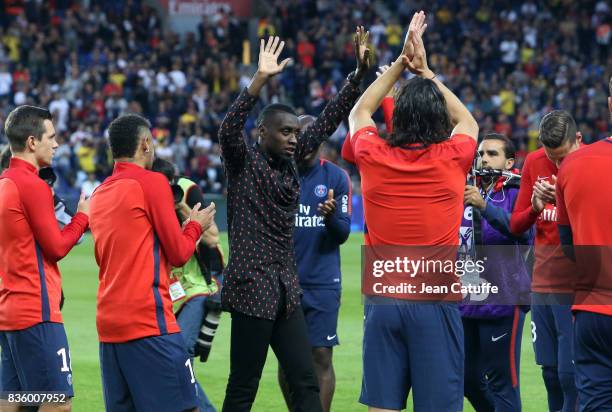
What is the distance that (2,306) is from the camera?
19.0 ft

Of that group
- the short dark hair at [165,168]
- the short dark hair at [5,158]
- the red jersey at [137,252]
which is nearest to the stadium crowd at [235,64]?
the short dark hair at [165,168]

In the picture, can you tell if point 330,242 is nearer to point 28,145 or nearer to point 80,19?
point 28,145

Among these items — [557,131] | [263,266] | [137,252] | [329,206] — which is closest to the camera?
[137,252]

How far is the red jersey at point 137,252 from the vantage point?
5.39 metres

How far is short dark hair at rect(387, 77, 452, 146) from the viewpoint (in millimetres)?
5168

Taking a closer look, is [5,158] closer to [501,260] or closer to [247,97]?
[247,97]

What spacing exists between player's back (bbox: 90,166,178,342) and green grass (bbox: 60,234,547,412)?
10.1ft

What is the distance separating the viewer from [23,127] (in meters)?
5.85

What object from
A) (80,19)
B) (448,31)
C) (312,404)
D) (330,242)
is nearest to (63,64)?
(80,19)

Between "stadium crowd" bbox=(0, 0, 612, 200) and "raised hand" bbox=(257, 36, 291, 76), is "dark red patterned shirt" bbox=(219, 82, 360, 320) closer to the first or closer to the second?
"raised hand" bbox=(257, 36, 291, 76)

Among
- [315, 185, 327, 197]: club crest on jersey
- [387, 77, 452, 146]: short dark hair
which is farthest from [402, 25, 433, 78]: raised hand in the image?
A: [315, 185, 327, 197]: club crest on jersey

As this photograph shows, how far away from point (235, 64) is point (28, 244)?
26.3m

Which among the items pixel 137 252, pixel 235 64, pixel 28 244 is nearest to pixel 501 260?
pixel 137 252

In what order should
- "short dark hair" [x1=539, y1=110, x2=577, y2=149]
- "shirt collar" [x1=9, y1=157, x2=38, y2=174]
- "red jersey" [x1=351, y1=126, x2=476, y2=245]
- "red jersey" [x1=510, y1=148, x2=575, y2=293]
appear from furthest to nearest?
1. "red jersey" [x1=510, y1=148, x2=575, y2=293]
2. "short dark hair" [x1=539, y1=110, x2=577, y2=149]
3. "shirt collar" [x1=9, y1=157, x2=38, y2=174]
4. "red jersey" [x1=351, y1=126, x2=476, y2=245]
